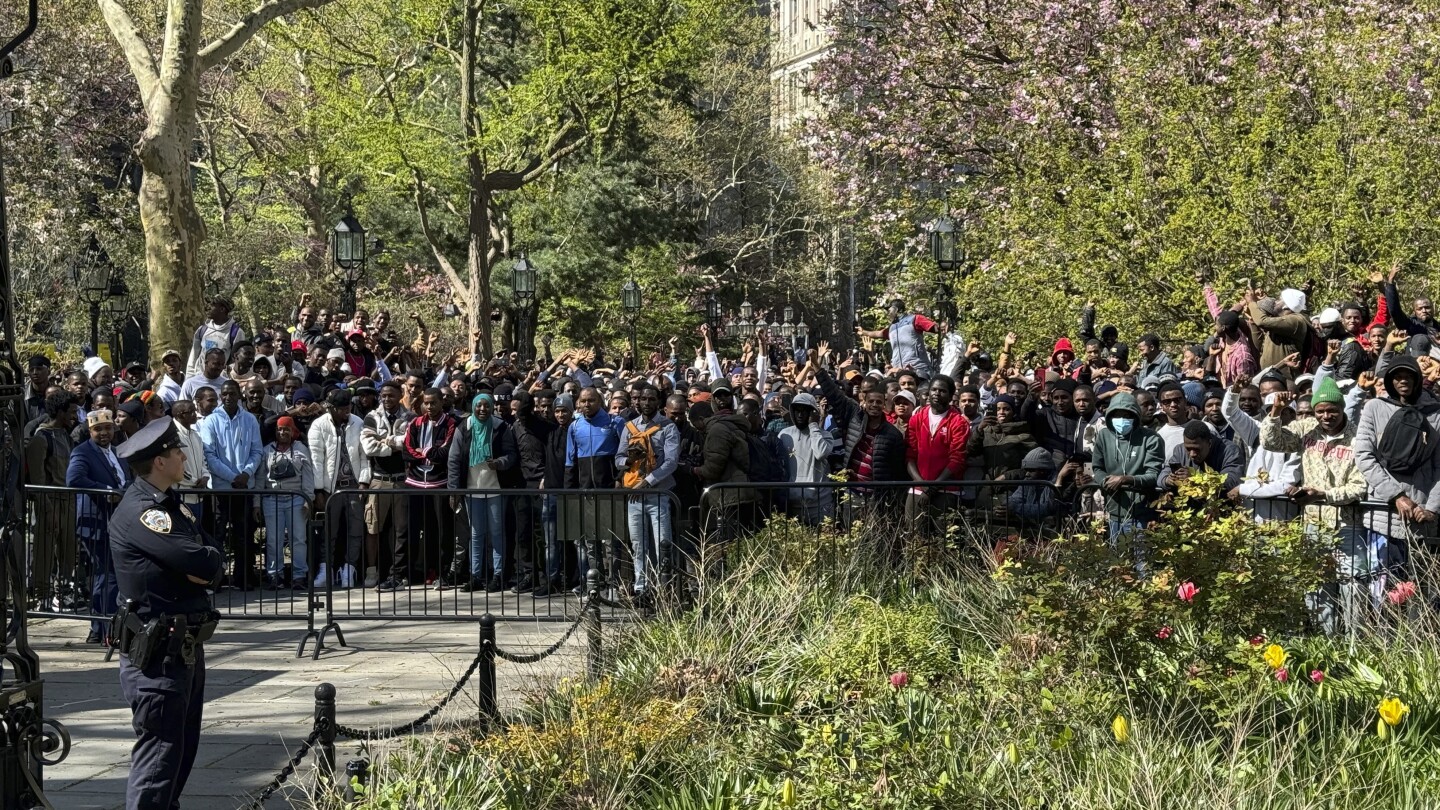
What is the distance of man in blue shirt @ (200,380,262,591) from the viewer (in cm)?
1465

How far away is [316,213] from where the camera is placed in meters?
47.8

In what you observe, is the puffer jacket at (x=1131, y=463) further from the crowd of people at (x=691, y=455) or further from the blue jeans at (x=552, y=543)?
the blue jeans at (x=552, y=543)

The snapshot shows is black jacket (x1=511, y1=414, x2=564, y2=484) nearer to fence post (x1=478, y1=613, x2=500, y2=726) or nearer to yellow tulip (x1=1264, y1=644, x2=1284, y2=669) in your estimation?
fence post (x1=478, y1=613, x2=500, y2=726)

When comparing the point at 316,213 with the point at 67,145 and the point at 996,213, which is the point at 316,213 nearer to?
the point at 67,145

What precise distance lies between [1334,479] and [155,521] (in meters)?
7.62

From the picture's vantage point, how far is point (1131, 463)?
12094mm

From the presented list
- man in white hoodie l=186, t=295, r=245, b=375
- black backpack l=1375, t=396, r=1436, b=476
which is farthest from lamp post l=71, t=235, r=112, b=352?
black backpack l=1375, t=396, r=1436, b=476

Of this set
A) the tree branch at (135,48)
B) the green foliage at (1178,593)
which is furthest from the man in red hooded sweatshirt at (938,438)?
the tree branch at (135,48)

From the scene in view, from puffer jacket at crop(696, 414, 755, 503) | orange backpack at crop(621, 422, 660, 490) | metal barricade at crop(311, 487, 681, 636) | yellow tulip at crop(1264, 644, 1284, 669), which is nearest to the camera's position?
yellow tulip at crop(1264, 644, 1284, 669)

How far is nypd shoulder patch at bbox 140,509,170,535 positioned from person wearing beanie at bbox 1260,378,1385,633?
6287mm

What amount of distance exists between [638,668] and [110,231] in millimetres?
37135

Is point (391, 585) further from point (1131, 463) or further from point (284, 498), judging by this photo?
point (1131, 463)

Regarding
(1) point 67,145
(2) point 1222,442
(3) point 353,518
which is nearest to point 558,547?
(3) point 353,518

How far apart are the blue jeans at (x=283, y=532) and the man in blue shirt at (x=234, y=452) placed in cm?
21
